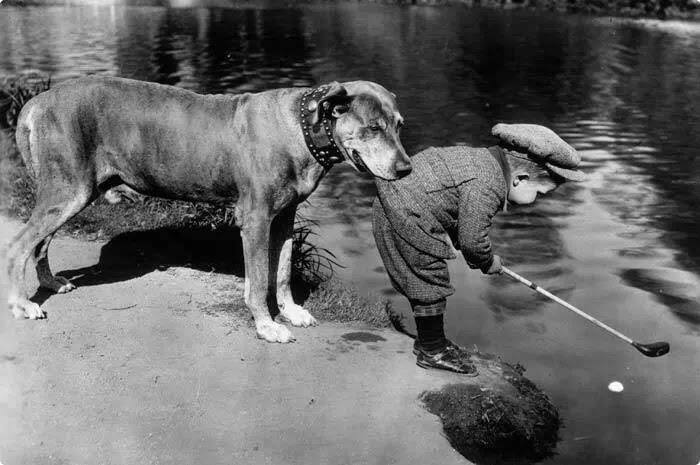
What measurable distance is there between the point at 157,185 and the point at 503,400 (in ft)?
9.77

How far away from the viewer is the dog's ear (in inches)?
198

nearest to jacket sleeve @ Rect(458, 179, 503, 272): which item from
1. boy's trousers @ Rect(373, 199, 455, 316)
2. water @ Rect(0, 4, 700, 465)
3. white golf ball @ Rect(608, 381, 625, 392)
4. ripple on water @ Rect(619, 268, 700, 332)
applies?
boy's trousers @ Rect(373, 199, 455, 316)

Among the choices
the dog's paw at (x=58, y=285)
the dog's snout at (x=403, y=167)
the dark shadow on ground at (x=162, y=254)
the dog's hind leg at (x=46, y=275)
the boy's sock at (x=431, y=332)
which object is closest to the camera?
the dog's snout at (x=403, y=167)

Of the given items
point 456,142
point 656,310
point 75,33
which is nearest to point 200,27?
point 75,33

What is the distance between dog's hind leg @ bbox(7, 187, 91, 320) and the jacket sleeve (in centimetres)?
276

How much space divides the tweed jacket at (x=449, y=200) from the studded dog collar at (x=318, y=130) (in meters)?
0.39

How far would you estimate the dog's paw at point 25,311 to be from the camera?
18.1 feet

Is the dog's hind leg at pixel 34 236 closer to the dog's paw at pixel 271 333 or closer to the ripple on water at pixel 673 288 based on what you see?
the dog's paw at pixel 271 333

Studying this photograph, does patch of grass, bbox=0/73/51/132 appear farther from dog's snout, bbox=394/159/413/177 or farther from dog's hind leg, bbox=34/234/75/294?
dog's snout, bbox=394/159/413/177

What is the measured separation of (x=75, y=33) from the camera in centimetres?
2136

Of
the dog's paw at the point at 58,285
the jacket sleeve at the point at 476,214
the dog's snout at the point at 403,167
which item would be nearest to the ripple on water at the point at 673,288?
the jacket sleeve at the point at 476,214

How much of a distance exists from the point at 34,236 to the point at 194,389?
1.75 m

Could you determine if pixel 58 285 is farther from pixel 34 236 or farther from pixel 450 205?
pixel 450 205

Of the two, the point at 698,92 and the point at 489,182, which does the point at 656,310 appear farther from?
the point at 698,92
